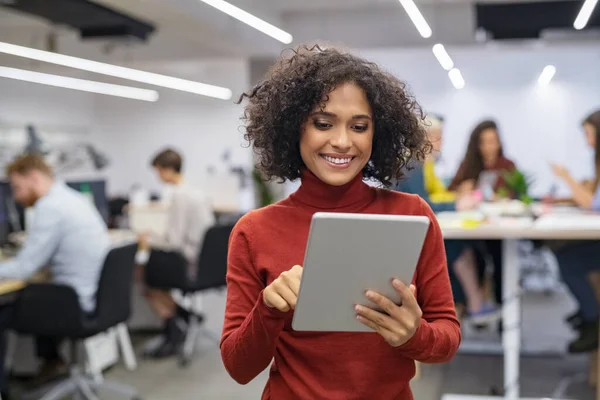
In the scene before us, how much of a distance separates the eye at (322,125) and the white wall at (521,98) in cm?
667

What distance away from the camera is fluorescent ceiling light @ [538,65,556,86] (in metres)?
7.74

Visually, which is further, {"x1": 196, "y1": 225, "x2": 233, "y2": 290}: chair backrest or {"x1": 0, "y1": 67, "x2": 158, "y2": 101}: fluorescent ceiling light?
{"x1": 0, "y1": 67, "x2": 158, "y2": 101}: fluorescent ceiling light

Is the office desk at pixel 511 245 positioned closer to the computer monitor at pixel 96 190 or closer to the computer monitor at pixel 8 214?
the computer monitor at pixel 8 214

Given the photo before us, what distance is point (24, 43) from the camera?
4.31 metres

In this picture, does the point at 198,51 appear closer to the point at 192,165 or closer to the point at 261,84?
the point at 192,165

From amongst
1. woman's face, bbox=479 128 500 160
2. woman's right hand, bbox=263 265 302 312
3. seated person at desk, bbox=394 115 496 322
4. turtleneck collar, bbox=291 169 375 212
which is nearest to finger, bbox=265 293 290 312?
woman's right hand, bbox=263 265 302 312

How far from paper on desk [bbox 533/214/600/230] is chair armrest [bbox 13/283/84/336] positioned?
7.01 feet

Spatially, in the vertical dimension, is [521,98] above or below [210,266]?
above

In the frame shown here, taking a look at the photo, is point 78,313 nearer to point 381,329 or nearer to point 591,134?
point 381,329

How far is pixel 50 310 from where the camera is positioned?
10.4 ft

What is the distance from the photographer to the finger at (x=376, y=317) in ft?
3.23

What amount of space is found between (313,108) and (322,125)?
0.11 ft

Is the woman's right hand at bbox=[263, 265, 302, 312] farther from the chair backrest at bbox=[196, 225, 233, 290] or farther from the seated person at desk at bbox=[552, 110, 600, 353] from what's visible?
the chair backrest at bbox=[196, 225, 233, 290]

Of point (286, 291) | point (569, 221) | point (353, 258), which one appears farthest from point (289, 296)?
point (569, 221)
